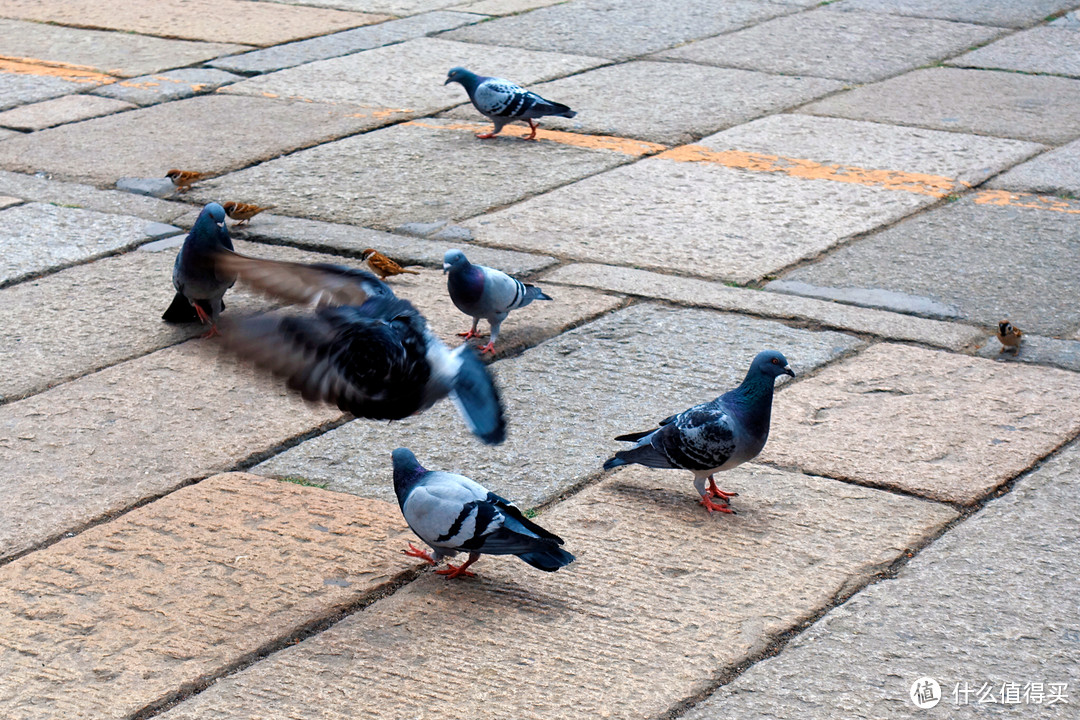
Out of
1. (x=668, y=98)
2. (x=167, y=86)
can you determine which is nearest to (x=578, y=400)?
(x=668, y=98)

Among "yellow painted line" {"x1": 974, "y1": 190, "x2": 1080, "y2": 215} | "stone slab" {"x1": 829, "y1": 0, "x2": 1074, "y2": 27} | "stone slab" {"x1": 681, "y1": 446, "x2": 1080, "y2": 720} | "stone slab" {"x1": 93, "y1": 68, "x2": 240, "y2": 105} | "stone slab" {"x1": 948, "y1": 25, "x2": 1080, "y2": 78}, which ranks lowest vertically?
"stone slab" {"x1": 681, "y1": 446, "x2": 1080, "y2": 720}

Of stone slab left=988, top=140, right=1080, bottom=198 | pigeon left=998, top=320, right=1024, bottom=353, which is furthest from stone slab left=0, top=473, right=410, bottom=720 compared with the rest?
stone slab left=988, top=140, right=1080, bottom=198

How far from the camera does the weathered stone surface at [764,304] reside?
5.19 metres

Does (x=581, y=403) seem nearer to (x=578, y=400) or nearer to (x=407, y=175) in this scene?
(x=578, y=400)

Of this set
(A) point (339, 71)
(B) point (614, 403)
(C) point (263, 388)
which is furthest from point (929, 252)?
(A) point (339, 71)

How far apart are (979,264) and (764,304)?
1164 mm

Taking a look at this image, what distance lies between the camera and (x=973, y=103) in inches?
333

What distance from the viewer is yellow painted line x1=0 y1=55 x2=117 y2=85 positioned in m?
9.19

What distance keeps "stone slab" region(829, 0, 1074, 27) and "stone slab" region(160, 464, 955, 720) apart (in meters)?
8.20

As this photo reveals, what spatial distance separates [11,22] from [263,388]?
785 cm

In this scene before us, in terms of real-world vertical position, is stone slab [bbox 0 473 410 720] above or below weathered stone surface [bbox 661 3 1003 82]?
below

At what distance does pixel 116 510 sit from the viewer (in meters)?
4.02

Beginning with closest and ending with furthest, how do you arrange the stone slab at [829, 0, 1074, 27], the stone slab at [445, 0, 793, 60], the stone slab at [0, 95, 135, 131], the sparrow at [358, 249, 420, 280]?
the sparrow at [358, 249, 420, 280], the stone slab at [0, 95, 135, 131], the stone slab at [445, 0, 793, 60], the stone slab at [829, 0, 1074, 27]

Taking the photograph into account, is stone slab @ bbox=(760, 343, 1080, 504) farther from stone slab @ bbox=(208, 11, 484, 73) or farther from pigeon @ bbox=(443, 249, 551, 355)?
stone slab @ bbox=(208, 11, 484, 73)
